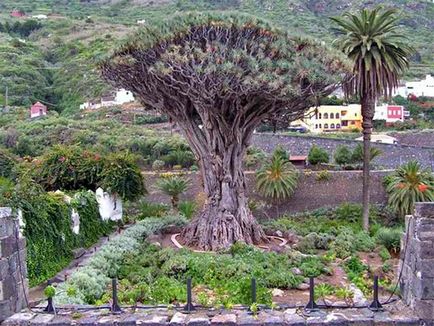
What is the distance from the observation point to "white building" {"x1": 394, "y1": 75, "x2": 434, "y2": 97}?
65188mm

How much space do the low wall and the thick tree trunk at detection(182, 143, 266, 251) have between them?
32.5ft

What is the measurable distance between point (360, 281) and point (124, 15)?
314 feet


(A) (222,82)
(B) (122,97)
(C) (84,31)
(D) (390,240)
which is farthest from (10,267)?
(C) (84,31)

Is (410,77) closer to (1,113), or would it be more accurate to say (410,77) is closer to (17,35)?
(1,113)

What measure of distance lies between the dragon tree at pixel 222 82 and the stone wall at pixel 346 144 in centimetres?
1689

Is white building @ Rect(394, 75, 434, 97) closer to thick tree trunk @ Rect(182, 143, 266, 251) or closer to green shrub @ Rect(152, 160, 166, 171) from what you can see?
green shrub @ Rect(152, 160, 166, 171)

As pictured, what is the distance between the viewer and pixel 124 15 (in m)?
103

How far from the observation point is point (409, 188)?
25.4m

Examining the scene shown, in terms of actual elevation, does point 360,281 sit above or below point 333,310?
below

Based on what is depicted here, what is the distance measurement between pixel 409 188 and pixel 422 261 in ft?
66.0

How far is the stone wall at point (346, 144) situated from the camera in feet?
115

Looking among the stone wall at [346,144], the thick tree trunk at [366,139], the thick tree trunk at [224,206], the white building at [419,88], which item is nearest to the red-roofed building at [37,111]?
the stone wall at [346,144]

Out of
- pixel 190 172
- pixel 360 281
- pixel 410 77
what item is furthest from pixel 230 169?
pixel 410 77

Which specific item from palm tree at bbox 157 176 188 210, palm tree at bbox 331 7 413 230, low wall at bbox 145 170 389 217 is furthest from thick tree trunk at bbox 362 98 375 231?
palm tree at bbox 157 176 188 210
